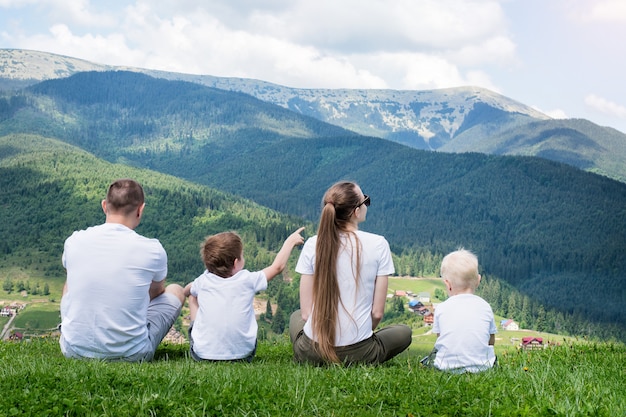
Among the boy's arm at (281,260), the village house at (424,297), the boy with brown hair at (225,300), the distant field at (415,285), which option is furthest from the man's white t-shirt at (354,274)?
the distant field at (415,285)

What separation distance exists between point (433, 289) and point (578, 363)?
17343cm

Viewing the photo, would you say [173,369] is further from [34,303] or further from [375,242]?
[34,303]

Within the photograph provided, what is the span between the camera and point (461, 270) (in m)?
7.25

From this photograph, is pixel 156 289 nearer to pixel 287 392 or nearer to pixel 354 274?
pixel 354 274

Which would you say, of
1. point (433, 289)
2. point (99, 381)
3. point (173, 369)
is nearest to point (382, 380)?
point (173, 369)

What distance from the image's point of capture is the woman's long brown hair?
22.7 feet

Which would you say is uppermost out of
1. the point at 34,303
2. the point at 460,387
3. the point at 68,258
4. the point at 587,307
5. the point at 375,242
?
the point at 375,242

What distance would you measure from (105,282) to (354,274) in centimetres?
282

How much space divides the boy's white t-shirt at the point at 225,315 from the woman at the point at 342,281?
2.46 feet

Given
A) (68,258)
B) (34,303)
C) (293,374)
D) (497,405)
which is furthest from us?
(34,303)

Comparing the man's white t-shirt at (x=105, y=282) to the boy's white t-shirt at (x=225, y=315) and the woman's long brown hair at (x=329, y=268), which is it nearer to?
the boy's white t-shirt at (x=225, y=315)

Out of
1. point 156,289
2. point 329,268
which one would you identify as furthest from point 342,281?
point 156,289

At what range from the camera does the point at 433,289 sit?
7003 inches

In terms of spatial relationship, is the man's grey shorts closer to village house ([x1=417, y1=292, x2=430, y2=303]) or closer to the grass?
the grass
